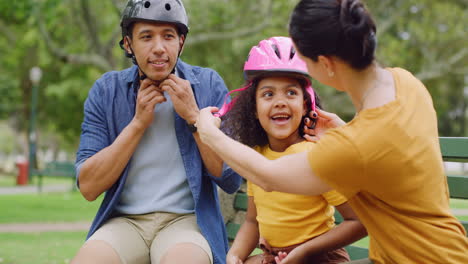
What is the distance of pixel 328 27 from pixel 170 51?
1.12 meters

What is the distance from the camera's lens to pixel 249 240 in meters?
2.78

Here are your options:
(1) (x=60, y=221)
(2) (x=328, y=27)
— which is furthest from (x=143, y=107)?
(1) (x=60, y=221)

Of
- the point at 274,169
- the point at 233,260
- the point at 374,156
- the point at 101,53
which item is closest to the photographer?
the point at 374,156

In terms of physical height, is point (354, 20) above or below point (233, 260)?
above

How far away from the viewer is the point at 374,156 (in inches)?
76.7

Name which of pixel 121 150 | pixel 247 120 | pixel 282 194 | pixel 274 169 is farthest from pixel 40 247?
pixel 274 169

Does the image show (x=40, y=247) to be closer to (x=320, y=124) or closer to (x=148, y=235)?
(x=148, y=235)

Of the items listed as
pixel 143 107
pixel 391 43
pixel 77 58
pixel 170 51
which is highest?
pixel 170 51

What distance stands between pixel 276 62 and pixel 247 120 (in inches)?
14.6

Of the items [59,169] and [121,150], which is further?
[59,169]

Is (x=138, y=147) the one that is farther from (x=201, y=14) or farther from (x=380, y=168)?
(x=201, y=14)

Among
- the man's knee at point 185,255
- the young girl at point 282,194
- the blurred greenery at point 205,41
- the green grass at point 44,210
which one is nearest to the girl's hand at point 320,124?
the young girl at point 282,194

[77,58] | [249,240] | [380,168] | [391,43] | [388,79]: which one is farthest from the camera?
[391,43]

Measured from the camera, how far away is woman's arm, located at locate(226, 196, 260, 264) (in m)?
2.73
